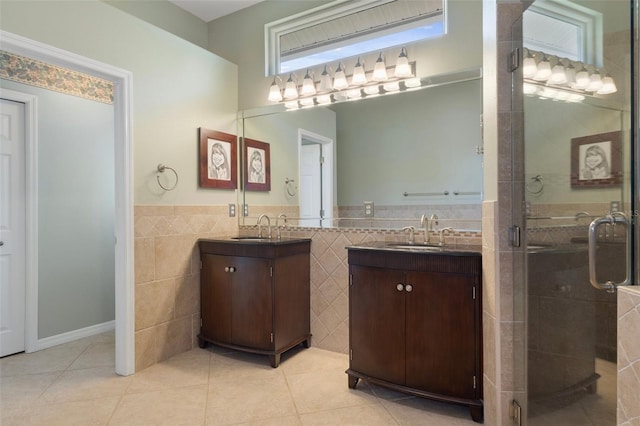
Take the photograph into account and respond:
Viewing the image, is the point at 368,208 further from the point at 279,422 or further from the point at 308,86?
the point at 279,422

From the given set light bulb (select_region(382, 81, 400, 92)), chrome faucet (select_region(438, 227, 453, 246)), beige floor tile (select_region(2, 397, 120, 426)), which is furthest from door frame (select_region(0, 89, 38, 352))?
chrome faucet (select_region(438, 227, 453, 246))

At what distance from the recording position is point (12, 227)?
2.89 meters

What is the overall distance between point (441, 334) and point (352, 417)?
2.13 ft

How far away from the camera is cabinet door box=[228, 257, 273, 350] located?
2.60m

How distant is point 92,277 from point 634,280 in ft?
12.7

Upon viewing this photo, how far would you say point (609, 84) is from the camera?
1.24 meters

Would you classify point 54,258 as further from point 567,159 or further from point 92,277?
point 567,159

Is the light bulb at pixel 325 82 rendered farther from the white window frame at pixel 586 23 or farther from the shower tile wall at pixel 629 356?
the shower tile wall at pixel 629 356

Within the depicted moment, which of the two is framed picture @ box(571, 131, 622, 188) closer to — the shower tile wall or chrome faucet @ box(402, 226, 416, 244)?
the shower tile wall

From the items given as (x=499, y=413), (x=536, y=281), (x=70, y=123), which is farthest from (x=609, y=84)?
(x=70, y=123)

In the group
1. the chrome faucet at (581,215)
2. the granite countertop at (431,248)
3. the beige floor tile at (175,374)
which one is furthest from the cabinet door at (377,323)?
the beige floor tile at (175,374)

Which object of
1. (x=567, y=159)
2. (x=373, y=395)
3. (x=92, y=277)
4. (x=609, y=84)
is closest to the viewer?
(x=609, y=84)

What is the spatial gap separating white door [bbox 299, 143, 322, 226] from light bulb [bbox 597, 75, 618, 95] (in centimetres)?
197

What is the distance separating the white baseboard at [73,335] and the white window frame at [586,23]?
397cm
